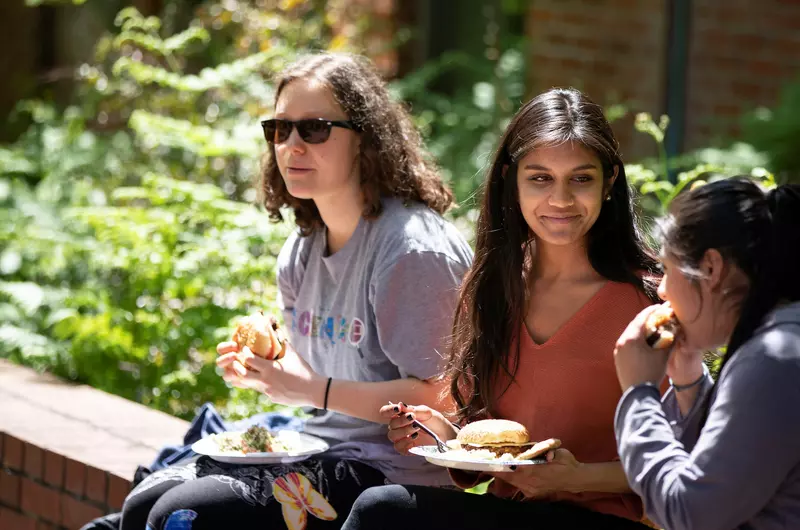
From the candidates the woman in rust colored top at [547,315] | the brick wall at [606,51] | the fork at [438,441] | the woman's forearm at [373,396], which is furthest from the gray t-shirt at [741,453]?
the brick wall at [606,51]

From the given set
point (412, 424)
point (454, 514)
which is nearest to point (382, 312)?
point (412, 424)

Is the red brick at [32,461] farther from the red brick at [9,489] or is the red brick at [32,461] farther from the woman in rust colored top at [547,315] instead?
the woman in rust colored top at [547,315]

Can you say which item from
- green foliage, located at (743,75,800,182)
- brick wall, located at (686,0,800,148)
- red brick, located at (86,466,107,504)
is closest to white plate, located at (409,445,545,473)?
red brick, located at (86,466,107,504)

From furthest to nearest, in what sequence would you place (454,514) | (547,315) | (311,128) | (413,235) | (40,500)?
(40,500)
(311,128)
(413,235)
(547,315)
(454,514)

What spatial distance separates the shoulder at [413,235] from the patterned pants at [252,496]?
0.61m

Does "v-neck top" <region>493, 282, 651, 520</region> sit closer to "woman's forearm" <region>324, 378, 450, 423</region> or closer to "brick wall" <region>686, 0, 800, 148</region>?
"woman's forearm" <region>324, 378, 450, 423</region>

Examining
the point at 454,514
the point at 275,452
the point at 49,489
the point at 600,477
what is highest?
the point at 600,477

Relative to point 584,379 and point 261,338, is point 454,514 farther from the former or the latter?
point 261,338

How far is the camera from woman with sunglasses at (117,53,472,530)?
123 inches

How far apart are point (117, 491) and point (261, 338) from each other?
1.03m

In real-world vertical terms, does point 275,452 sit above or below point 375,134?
below

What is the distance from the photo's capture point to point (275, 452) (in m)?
3.21

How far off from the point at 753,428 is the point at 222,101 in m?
5.72

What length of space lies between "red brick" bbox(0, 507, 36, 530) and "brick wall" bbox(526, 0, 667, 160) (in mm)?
4273
